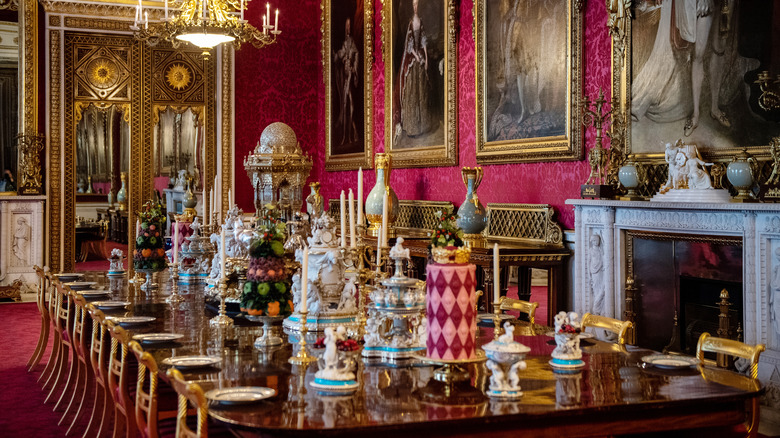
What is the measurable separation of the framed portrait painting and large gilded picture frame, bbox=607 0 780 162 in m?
4.97

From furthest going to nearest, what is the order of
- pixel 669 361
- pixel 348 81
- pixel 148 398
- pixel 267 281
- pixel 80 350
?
pixel 348 81 < pixel 80 350 < pixel 267 281 < pixel 669 361 < pixel 148 398

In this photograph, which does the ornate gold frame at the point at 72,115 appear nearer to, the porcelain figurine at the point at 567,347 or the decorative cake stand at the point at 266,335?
the decorative cake stand at the point at 266,335

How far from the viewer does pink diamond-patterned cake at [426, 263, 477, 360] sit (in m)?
3.07

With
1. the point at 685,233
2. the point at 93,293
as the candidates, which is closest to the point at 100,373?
the point at 93,293

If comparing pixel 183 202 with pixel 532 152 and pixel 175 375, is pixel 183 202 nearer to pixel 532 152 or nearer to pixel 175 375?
pixel 532 152

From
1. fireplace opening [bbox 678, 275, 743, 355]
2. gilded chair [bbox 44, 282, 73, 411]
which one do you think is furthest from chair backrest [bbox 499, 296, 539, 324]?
gilded chair [bbox 44, 282, 73, 411]

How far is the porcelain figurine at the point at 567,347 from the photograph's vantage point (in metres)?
3.32

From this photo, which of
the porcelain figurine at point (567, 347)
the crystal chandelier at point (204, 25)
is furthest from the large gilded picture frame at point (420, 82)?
the porcelain figurine at point (567, 347)

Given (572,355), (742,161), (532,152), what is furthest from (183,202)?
(572,355)

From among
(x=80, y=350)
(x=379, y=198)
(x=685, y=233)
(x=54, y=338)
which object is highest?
(x=379, y=198)

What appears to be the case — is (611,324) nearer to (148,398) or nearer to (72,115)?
(148,398)

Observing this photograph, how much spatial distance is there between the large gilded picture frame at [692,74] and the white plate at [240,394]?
145 inches

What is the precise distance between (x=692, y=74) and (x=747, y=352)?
118 inches

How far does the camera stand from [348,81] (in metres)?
11.8
